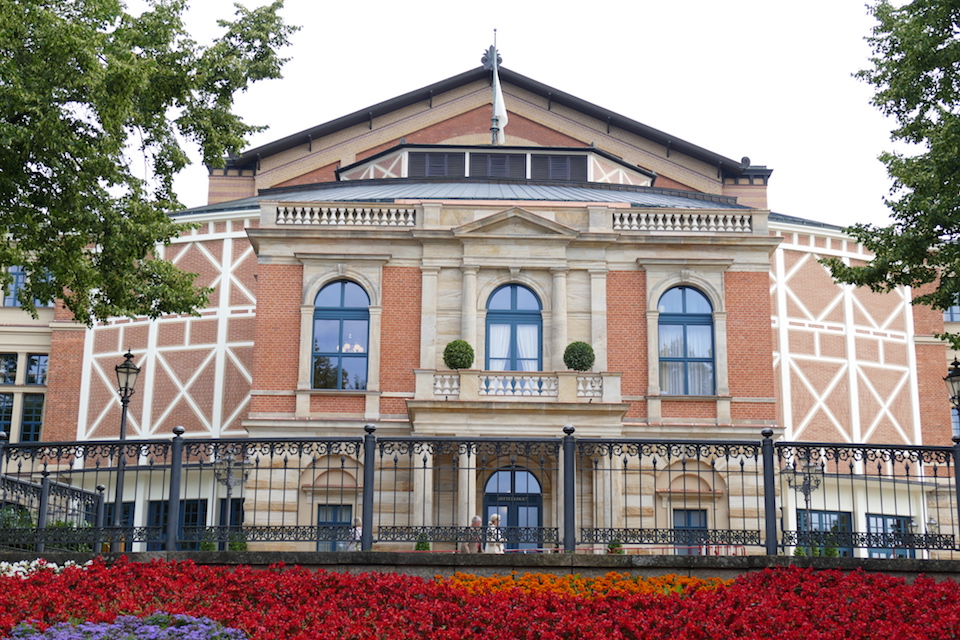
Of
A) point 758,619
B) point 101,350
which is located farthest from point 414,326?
point 758,619

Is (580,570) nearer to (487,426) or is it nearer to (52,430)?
(487,426)

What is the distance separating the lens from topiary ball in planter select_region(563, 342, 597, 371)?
2648cm

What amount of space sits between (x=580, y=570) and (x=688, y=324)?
17485mm

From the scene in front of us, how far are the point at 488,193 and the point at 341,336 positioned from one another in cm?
711

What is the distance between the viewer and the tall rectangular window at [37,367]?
1544 inches

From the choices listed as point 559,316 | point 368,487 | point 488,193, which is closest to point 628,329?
point 559,316

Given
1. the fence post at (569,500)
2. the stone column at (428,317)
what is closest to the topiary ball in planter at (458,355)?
the stone column at (428,317)

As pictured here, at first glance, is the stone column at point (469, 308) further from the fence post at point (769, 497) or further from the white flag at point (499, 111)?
the fence post at point (769, 497)

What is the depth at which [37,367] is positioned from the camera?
3931 cm

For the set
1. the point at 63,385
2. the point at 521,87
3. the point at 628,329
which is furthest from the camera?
the point at 521,87

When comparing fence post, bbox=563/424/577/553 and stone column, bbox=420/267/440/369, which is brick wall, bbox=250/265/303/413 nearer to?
stone column, bbox=420/267/440/369

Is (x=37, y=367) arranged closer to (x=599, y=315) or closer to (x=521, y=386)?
(x=521, y=386)

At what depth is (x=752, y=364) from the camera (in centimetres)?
2759

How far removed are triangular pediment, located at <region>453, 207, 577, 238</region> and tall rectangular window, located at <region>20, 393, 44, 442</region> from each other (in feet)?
61.8
